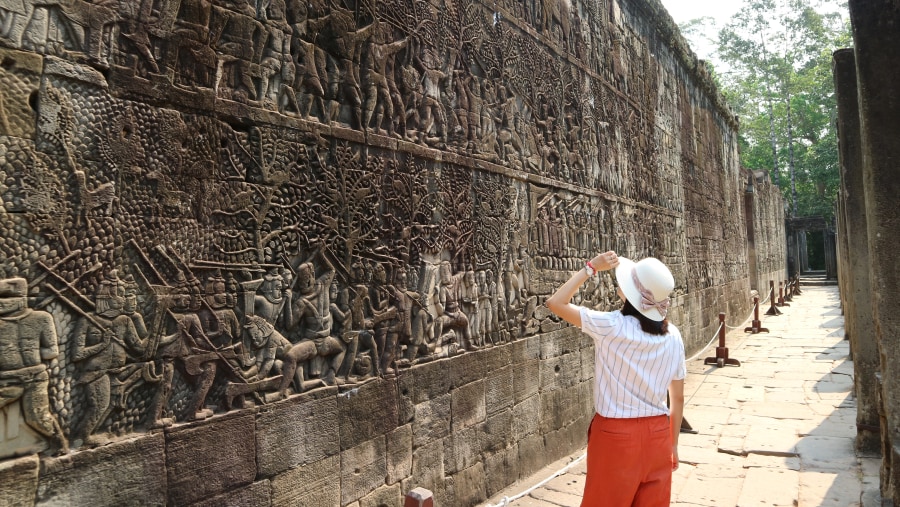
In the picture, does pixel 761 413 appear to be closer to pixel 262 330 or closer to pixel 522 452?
pixel 522 452

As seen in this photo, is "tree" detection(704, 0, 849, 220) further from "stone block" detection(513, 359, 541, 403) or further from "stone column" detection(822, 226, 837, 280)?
"stone block" detection(513, 359, 541, 403)

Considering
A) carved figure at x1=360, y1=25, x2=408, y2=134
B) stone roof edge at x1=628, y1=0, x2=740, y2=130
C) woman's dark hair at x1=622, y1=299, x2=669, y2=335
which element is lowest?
woman's dark hair at x1=622, y1=299, x2=669, y2=335

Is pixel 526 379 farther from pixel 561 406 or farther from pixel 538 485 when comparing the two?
pixel 538 485

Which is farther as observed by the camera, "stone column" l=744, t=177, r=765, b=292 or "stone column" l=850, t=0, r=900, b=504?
"stone column" l=744, t=177, r=765, b=292

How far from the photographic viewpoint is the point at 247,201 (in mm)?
3254

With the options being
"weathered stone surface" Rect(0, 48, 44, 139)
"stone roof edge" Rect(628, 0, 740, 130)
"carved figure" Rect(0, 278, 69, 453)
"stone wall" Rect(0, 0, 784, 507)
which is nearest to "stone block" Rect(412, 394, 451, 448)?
"stone wall" Rect(0, 0, 784, 507)

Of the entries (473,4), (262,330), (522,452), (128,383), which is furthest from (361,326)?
(473,4)

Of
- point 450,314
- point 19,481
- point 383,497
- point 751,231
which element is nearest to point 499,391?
point 450,314

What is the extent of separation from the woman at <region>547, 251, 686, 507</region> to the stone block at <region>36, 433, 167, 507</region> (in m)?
1.91

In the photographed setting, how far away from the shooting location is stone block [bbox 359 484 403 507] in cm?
389

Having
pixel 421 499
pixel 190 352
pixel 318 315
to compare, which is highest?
pixel 318 315

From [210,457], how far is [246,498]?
33 cm

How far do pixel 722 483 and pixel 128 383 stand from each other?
478 cm

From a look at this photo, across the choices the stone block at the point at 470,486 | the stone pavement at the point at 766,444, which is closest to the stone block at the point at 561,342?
the stone pavement at the point at 766,444
